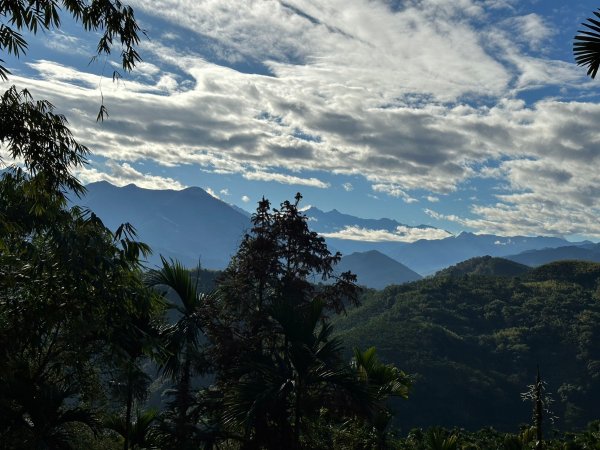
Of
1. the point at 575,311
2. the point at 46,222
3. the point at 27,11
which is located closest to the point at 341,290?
the point at 46,222

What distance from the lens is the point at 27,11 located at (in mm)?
5449

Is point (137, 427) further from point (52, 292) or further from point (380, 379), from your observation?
point (380, 379)

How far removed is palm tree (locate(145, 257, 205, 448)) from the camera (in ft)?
32.4

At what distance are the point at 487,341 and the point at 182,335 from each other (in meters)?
115

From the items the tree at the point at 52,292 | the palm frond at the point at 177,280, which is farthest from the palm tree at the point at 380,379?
the tree at the point at 52,292

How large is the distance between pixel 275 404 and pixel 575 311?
13160cm

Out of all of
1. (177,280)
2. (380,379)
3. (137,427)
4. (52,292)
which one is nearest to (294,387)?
(380,379)

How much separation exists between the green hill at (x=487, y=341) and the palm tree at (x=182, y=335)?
69518mm

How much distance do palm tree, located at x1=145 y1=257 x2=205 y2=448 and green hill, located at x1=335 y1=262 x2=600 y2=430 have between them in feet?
228

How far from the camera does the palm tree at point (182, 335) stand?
9875 mm

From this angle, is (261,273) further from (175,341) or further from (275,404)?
(275,404)

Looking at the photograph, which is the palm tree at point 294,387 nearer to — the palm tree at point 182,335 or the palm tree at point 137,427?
the palm tree at point 182,335

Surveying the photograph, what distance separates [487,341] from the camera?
114250 mm

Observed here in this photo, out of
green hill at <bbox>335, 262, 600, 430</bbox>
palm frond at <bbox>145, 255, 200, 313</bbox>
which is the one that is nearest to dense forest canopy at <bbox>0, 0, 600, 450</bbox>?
palm frond at <bbox>145, 255, 200, 313</bbox>
